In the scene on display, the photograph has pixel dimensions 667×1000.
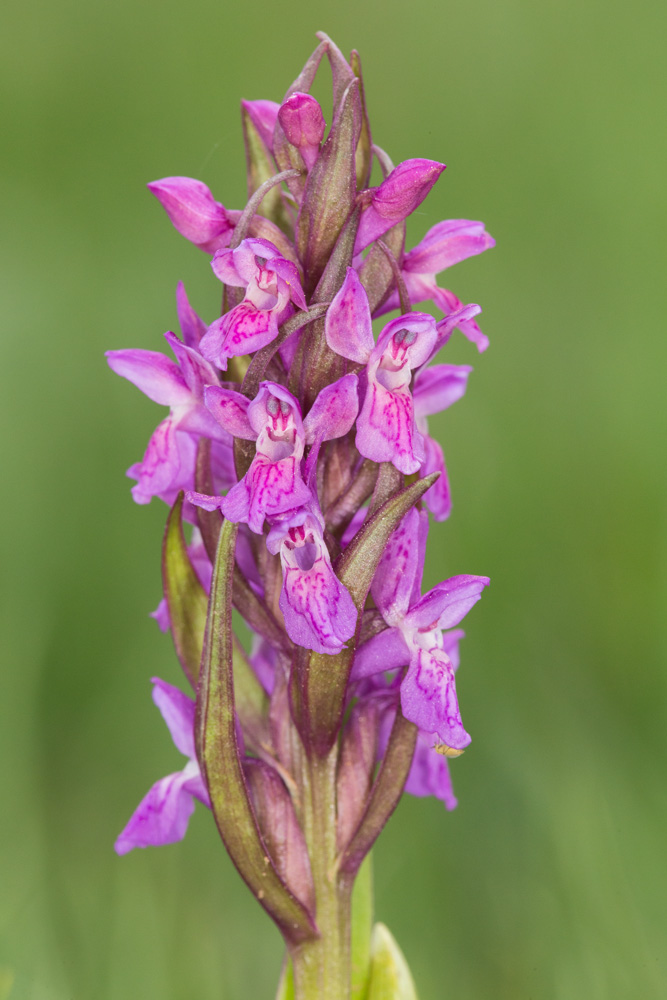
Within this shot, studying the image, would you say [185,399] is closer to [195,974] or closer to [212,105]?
[195,974]

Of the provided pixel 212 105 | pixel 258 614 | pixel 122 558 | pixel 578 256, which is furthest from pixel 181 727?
pixel 212 105

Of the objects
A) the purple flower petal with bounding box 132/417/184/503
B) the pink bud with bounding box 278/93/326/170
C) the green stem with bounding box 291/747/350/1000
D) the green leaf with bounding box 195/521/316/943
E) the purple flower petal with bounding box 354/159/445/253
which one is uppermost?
the pink bud with bounding box 278/93/326/170

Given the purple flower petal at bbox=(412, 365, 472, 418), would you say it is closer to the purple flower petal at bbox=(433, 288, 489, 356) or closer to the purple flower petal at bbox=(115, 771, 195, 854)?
the purple flower petal at bbox=(433, 288, 489, 356)

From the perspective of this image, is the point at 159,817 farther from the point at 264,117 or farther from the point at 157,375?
the point at 264,117

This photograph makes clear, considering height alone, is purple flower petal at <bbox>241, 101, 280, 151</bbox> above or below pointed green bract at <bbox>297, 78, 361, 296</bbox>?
above

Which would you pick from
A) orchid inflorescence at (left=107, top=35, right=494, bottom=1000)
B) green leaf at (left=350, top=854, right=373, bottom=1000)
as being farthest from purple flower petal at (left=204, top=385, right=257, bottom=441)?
green leaf at (left=350, top=854, right=373, bottom=1000)

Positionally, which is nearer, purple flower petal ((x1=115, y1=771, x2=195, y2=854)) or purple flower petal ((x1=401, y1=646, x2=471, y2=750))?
purple flower petal ((x1=401, y1=646, x2=471, y2=750))

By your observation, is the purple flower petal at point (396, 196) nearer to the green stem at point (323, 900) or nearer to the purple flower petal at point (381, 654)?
the purple flower petal at point (381, 654)
